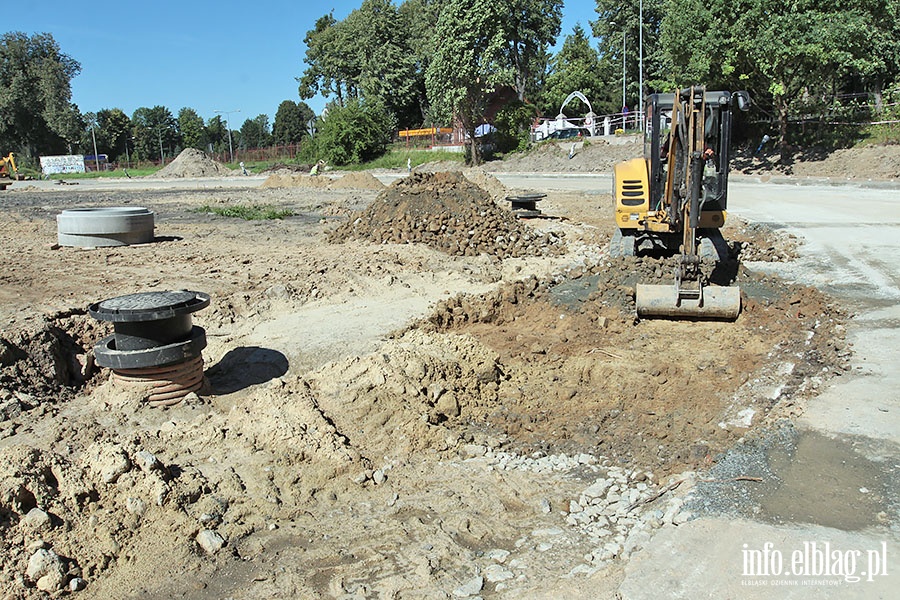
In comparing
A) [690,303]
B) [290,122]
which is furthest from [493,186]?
[290,122]

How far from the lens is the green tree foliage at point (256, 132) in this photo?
103 metres

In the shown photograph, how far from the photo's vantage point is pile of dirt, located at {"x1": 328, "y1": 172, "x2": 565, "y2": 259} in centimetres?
1320

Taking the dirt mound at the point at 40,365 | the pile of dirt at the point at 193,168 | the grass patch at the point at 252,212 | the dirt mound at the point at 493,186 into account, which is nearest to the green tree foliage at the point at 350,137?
the pile of dirt at the point at 193,168

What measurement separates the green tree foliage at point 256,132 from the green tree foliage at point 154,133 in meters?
9.56

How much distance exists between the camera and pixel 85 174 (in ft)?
206

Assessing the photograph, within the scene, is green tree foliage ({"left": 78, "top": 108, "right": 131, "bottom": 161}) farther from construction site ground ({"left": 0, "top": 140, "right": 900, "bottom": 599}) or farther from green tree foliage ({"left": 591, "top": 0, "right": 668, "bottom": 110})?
construction site ground ({"left": 0, "top": 140, "right": 900, "bottom": 599})

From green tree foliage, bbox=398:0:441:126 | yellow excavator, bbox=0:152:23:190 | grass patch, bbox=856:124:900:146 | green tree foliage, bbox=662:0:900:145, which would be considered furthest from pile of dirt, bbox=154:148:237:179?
grass patch, bbox=856:124:900:146

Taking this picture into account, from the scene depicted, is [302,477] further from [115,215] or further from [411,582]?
[115,215]

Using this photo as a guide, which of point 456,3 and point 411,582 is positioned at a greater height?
point 456,3

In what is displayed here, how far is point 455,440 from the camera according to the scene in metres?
5.75

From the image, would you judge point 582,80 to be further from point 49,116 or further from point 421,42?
point 49,116

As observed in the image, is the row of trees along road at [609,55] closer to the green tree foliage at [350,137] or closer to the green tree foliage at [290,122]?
the green tree foliage at [350,137]

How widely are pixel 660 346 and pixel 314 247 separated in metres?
8.15

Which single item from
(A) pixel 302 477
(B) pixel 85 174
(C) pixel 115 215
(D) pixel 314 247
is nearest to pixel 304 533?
(A) pixel 302 477
